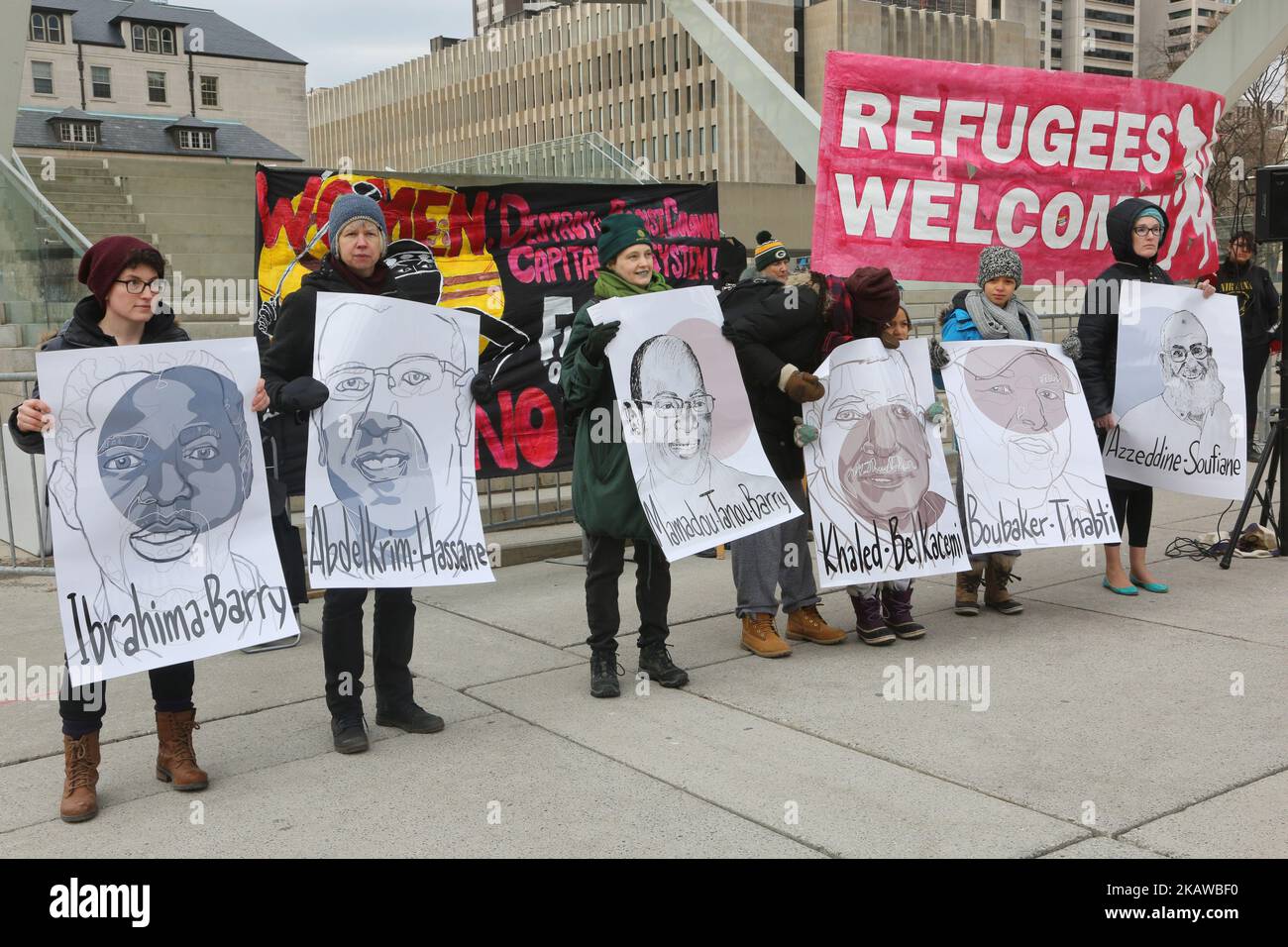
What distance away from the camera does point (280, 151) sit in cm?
7650

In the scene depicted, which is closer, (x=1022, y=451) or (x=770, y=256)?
(x=1022, y=451)

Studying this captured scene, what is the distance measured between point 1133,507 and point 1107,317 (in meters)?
1.09

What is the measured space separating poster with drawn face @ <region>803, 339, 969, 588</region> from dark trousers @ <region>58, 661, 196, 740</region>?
2.93 metres

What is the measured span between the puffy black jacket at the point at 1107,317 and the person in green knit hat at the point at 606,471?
288 cm

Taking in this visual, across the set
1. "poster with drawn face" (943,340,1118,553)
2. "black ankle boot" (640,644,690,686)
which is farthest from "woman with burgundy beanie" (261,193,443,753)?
"poster with drawn face" (943,340,1118,553)

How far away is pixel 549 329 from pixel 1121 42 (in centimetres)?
19190

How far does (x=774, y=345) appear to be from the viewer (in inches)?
232

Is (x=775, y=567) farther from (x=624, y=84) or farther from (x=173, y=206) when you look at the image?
(x=624, y=84)

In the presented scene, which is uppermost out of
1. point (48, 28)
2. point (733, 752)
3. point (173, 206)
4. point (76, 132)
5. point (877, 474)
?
point (48, 28)

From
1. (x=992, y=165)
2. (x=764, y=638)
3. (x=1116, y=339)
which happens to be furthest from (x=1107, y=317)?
(x=764, y=638)

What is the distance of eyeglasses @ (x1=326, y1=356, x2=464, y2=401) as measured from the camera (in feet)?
15.8

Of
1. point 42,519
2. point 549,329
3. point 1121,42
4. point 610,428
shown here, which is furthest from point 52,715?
point 1121,42

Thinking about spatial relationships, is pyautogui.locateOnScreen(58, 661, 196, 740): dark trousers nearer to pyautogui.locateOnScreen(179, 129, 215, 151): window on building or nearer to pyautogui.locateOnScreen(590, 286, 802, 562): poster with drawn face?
pyautogui.locateOnScreen(590, 286, 802, 562): poster with drawn face

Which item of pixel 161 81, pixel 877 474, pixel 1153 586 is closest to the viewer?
pixel 877 474
